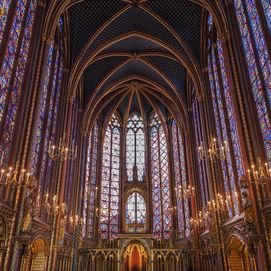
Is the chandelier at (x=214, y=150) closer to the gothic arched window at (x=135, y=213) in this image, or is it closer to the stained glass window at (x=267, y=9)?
the stained glass window at (x=267, y=9)

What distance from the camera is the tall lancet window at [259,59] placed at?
13344mm

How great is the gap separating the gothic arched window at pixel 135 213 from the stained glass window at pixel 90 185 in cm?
393

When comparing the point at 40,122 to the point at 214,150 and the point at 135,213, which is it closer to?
the point at 214,150

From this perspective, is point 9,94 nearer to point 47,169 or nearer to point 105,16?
point 47,169

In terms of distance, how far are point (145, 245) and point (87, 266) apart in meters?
5.36

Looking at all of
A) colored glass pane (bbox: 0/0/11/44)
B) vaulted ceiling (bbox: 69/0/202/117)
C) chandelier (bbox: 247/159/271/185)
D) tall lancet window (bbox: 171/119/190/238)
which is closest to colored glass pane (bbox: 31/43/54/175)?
colored glass pane (bbox: 0/0/11/44)

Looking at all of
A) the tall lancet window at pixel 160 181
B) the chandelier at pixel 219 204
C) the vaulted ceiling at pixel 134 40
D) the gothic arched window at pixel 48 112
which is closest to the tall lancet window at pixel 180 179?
the tall lancet window at pixel 160 181

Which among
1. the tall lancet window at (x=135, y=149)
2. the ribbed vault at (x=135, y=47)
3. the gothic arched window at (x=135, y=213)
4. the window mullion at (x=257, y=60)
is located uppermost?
the ribbed vault at (x=135, y=47)

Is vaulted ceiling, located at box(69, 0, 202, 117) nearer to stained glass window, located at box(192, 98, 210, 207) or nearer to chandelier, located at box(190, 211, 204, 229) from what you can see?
stained glass window, located at box(192, 98, 210, 207)

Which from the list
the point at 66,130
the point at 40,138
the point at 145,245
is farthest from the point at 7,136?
the point at 145,245

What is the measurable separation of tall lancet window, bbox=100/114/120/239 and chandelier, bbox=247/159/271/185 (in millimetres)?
19447

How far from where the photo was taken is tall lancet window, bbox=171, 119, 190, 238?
91.0ft

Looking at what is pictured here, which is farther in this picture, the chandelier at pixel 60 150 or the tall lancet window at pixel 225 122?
the tall lancet window at pixel 225 122

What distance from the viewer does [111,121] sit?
1430 inches
